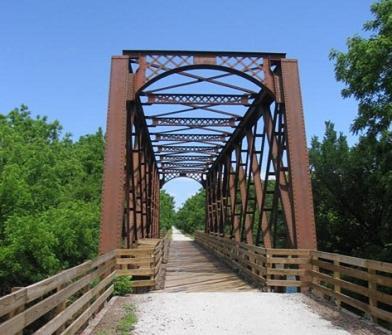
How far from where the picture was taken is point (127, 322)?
661cm

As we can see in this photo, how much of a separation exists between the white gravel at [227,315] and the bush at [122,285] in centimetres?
32

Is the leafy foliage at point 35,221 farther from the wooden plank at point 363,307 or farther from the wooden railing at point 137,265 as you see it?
the wooden plank at point 363,307

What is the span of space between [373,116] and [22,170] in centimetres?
1224

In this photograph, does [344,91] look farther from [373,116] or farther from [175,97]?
[175,97]

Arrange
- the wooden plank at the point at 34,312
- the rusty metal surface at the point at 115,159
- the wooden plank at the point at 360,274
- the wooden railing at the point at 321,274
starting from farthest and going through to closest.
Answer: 1. the rusty metal surface at the point at 115,159
2. the wooden railing at the point at 321,274
3. the wooden plank at the point at 360,274
4. the wooden plank at the point at 34,312

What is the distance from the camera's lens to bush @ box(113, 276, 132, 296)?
949 centimetres

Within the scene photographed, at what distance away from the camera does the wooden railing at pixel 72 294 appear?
3.82 meters

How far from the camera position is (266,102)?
1501 cm

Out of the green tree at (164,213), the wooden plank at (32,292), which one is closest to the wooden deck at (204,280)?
the wooden plank at (32,292)

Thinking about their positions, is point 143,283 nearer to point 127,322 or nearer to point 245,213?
point 127,322

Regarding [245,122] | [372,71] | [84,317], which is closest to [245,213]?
[245,122]

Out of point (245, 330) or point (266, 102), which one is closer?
point (245, 330)

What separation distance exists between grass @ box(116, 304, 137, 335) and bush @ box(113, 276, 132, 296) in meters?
1.70

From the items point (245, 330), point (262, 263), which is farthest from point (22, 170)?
point (245, 330)
